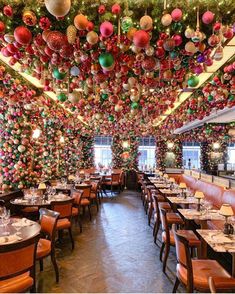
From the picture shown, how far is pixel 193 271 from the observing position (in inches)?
120

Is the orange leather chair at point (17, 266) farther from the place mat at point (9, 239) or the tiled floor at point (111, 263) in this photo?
the tiled floor at point (111, 263)

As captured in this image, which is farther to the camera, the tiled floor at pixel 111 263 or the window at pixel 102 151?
the window at pixel 102 151

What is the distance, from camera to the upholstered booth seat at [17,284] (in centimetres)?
270

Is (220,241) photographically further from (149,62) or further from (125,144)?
(125,144)

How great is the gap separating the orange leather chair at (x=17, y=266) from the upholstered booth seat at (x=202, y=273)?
1.64 metres

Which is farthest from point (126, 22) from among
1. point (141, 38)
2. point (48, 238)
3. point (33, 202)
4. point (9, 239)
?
point (33, 202)

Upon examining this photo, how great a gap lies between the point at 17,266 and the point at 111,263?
2.10m

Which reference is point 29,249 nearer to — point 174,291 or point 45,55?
point 174,291

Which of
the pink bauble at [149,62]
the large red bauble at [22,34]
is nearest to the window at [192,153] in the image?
the pink bauble at [149,62]

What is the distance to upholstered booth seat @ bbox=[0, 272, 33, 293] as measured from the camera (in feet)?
8.86

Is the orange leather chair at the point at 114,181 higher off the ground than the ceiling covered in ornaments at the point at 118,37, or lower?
lower

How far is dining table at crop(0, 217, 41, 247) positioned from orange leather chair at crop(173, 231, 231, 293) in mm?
1611

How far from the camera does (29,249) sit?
278cm

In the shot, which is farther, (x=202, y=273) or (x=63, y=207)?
(x=63, y=207)
